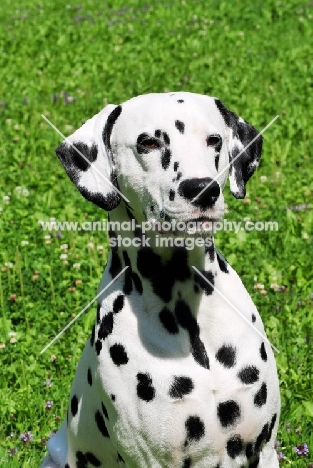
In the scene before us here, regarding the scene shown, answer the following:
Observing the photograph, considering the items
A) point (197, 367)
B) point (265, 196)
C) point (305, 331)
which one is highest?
point (197, 367)

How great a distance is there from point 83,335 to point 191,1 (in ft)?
33.2

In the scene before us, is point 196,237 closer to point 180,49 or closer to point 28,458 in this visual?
point 28,458

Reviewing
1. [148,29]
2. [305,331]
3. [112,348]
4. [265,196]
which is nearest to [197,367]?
[112,348]

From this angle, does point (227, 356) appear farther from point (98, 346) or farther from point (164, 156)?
point (164, 156)

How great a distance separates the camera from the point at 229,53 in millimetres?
12203

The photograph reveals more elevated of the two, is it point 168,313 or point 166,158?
point 166,158

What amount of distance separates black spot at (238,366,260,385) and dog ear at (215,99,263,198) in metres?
0.81

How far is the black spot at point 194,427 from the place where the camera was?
3.71m

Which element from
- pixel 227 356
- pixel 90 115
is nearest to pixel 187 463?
pixel 227 356

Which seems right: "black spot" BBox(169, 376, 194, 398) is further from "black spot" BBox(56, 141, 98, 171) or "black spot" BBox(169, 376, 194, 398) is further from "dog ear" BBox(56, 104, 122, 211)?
"black spot" BBox(56, 141, 98, 171)

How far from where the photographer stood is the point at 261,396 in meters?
3.81

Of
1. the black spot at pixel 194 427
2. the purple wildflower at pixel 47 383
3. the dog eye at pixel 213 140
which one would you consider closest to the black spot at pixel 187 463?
the black spot at pixel 194 427

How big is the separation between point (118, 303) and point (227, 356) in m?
0.55

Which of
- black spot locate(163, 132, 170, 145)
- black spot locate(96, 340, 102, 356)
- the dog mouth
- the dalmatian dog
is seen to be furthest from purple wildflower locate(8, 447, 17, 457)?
black spot locate(163, 132, 170, 145)
